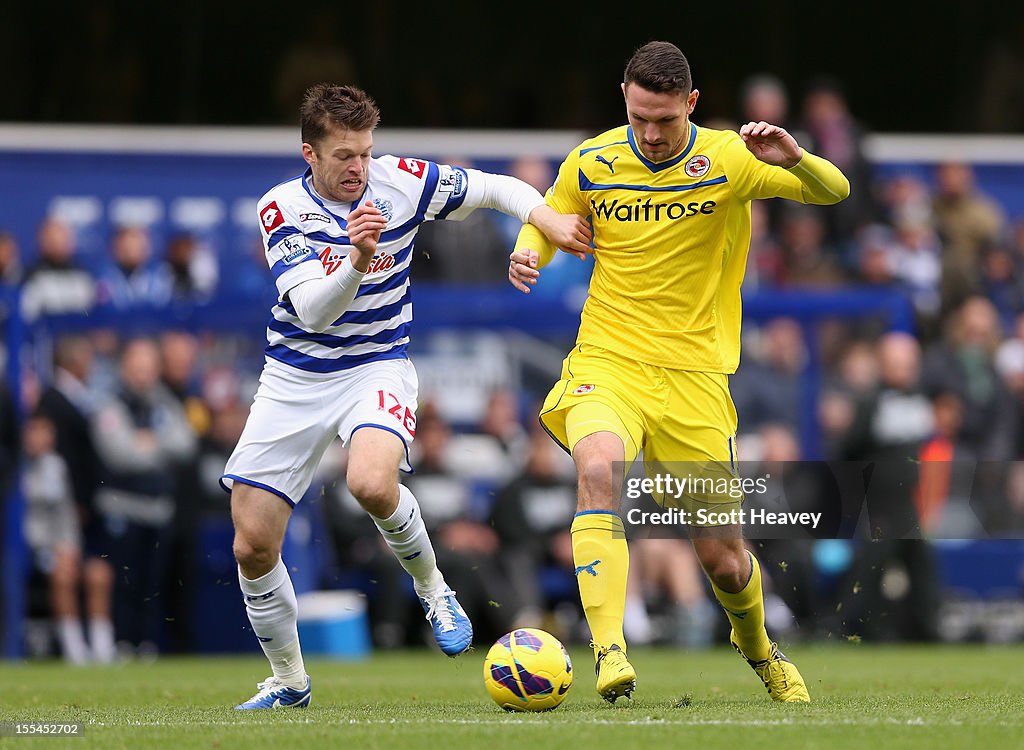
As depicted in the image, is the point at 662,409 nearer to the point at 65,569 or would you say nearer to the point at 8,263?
the point at 65,569

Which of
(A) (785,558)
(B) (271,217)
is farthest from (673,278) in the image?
(A) (785,558)

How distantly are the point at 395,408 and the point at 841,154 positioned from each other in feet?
31.5

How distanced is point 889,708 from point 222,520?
7.82 metres

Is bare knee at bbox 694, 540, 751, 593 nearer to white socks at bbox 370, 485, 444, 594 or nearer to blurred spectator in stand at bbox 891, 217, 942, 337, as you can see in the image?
white socks at bbox 370, 485, 444, 594

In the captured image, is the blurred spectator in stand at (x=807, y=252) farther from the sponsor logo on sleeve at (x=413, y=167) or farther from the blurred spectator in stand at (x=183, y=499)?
the sponsor logo on sleeve at (x=413, y=167)

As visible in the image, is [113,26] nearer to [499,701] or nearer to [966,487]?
[966,487]

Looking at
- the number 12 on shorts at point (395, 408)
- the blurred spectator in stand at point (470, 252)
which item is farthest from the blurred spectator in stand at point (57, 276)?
the number 12 on shorts at point (395, 408)

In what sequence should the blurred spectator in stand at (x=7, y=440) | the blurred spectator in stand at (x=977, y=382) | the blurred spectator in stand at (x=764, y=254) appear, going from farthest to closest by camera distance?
the blurred spectator in stand at (x=764, y=254), the blurred spectator in stand at (x=977, y=382), the blurred spectator in stand at (x=7, y=440)

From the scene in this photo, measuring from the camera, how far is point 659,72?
727cm

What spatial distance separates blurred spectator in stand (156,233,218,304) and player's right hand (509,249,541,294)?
795 cm

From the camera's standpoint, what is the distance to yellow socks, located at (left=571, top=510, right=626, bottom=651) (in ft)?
23.2

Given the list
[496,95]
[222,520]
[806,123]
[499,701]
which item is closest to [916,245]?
[806,123]

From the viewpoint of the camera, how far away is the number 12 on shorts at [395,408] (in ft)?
25.7

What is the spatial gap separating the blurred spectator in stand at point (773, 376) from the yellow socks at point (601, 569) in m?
7.60
